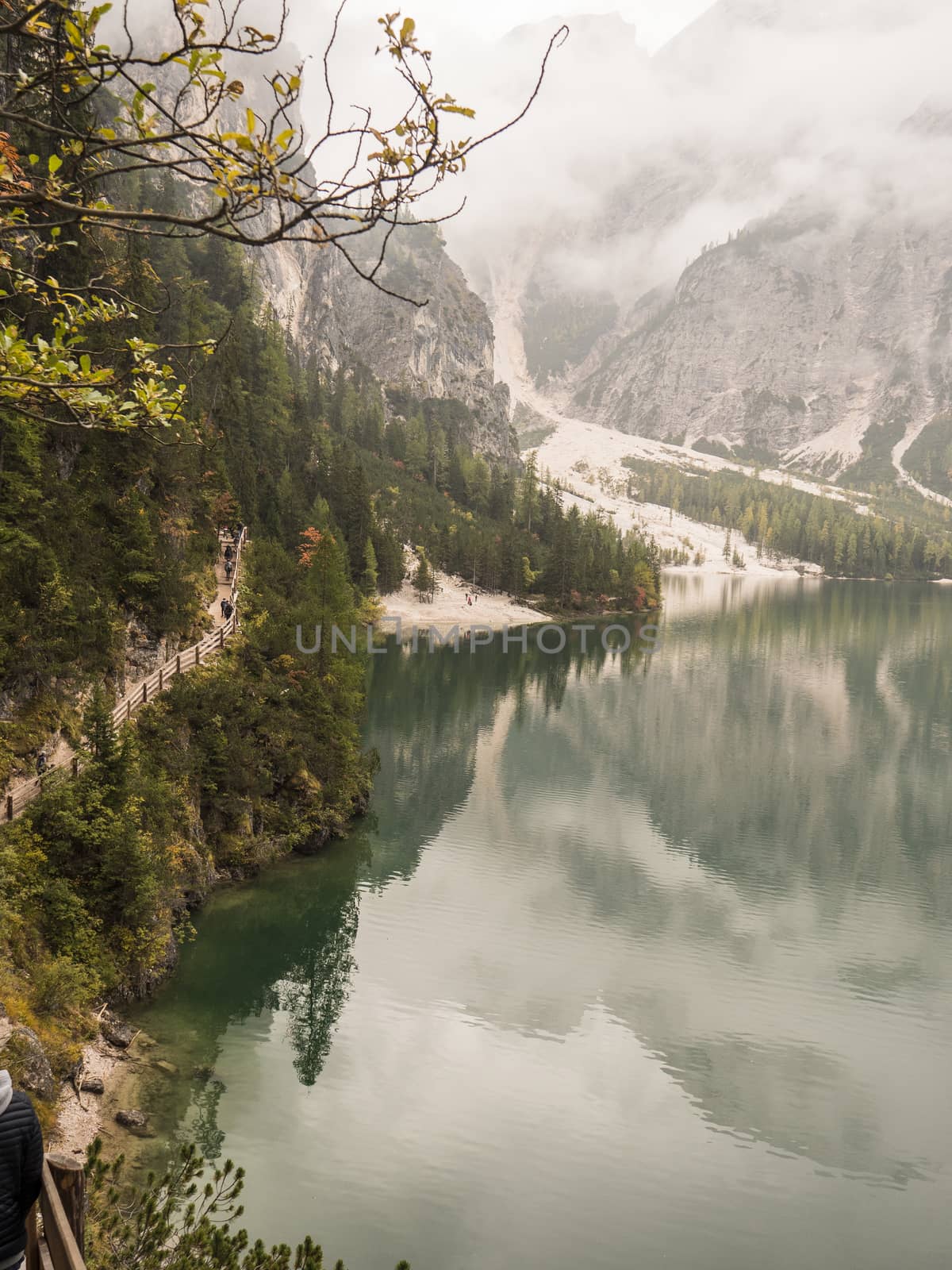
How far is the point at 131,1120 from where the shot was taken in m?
16.7

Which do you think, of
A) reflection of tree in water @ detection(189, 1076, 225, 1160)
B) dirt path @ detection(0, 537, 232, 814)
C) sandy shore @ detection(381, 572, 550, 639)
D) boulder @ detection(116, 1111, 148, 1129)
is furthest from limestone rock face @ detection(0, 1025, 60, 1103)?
sandy shore @ detection(381, 572, 550, 639)

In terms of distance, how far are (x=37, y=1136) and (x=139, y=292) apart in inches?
1553

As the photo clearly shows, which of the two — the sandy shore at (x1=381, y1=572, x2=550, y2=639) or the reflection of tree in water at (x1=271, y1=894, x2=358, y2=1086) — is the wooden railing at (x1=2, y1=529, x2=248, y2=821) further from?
the sandy shore at (x1=381, y1=572, x2=550, y2=639)

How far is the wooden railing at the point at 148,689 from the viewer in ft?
69.2

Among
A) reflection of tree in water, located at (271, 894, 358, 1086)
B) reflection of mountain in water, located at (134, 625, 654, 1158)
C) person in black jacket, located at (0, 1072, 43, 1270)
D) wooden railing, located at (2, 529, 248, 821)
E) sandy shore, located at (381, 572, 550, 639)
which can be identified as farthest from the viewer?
sandy shore, located at (381, 572, 550, 639)

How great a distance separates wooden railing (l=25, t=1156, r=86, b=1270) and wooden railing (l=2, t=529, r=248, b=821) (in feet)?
54.1

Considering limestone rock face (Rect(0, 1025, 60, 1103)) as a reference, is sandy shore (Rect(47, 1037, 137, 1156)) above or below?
below

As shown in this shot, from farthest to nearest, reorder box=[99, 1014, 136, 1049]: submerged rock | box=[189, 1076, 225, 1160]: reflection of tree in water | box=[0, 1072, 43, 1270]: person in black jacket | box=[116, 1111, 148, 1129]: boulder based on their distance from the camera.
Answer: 1. box=[99, 1014, 136, 1049]: submerged rock
2. box=[189, 1076, 225, 1160]: reflection of tree in water
3. box=[116, 1111, 148, 1129]: boulder
4. box=[0, 1072, 43, 1270]: person in black jacket

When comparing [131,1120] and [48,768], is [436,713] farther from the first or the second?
[131,1120]

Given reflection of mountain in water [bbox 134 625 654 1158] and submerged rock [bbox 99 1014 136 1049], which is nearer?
submerged rock [bbox 99 1014 136 1049]

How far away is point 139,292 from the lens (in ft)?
123

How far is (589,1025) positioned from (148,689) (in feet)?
61.4

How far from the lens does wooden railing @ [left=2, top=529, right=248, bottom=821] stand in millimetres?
21094

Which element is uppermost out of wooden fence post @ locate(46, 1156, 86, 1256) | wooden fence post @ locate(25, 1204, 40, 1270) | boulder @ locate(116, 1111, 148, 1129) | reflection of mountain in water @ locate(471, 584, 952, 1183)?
wooden fence post @ locate(46, 1156, 86, 1256)
